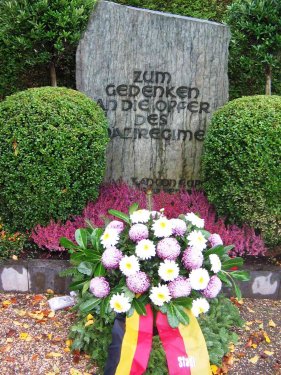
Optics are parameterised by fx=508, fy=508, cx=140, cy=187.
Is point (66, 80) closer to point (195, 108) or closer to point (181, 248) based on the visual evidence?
point (195, 108)

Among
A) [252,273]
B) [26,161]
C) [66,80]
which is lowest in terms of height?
[252,273]

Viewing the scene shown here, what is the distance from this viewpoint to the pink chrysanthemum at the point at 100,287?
268 cm

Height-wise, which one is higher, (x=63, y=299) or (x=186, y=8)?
(x=186, y=8)

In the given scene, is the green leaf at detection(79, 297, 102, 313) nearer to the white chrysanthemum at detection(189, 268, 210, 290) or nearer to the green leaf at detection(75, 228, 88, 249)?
the green leaf at detection(75, 228, 88, 249)

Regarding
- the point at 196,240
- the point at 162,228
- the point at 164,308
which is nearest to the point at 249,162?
the point at 196,240

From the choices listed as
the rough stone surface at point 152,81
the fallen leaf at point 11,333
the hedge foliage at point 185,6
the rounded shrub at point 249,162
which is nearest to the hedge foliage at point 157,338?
the fallen leaf at point 11,333

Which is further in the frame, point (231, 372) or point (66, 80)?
point (66, 80)

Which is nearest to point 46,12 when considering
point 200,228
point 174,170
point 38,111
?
point 38,111

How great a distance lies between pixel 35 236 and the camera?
11.6 ft

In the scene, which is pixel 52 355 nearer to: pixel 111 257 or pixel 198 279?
pixel 111 257

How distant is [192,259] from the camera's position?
8.70 feet

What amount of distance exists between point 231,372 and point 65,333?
3.29 ft

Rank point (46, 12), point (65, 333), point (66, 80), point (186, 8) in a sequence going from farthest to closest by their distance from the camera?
point (186, 8) < point (66, 80) < point (46, 12) < point (65, 333)

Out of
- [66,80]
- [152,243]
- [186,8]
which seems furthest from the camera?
[186,8]
